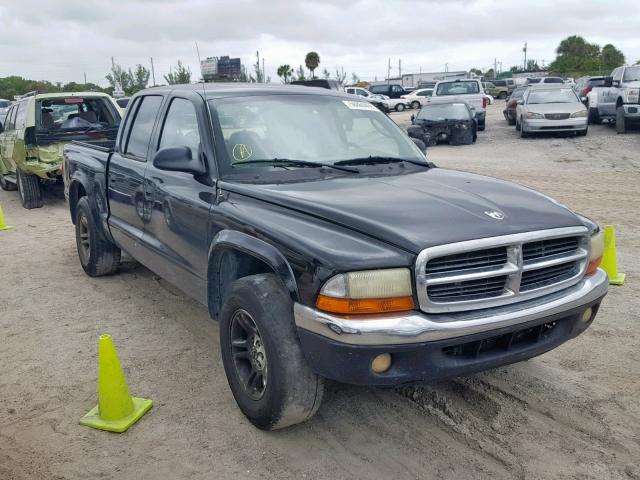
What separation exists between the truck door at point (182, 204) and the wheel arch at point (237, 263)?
0.49 ft

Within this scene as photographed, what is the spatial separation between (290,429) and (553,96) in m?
17.3

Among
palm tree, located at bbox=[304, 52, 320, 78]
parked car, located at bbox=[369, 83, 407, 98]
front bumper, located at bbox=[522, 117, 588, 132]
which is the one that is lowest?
front bumper, located at bbox=[522, 117, 588, 132]

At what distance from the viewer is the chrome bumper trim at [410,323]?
8.90 ft

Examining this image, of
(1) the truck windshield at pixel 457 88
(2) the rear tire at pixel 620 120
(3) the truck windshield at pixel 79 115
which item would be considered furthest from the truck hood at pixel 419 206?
(1) the truck windshield at pixel 457 88

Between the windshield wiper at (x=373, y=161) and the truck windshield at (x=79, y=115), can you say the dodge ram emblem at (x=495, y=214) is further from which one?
the truck windshield at (x=79, y=115)

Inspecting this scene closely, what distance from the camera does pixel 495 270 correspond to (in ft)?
9.62

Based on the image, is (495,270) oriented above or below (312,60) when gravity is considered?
below

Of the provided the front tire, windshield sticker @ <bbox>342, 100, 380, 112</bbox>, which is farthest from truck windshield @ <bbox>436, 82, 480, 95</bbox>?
the front tire

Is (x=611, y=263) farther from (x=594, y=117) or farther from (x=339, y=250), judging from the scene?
(x=594, y=117)

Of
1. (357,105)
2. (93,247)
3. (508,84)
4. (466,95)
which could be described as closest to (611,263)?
(357,105)

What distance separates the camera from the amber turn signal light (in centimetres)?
276

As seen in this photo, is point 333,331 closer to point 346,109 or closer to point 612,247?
point 346,109

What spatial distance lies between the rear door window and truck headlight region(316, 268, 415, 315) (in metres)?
2.65

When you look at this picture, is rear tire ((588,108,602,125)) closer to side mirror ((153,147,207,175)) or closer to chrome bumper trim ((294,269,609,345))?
side mirror ((153,147,207,175))
